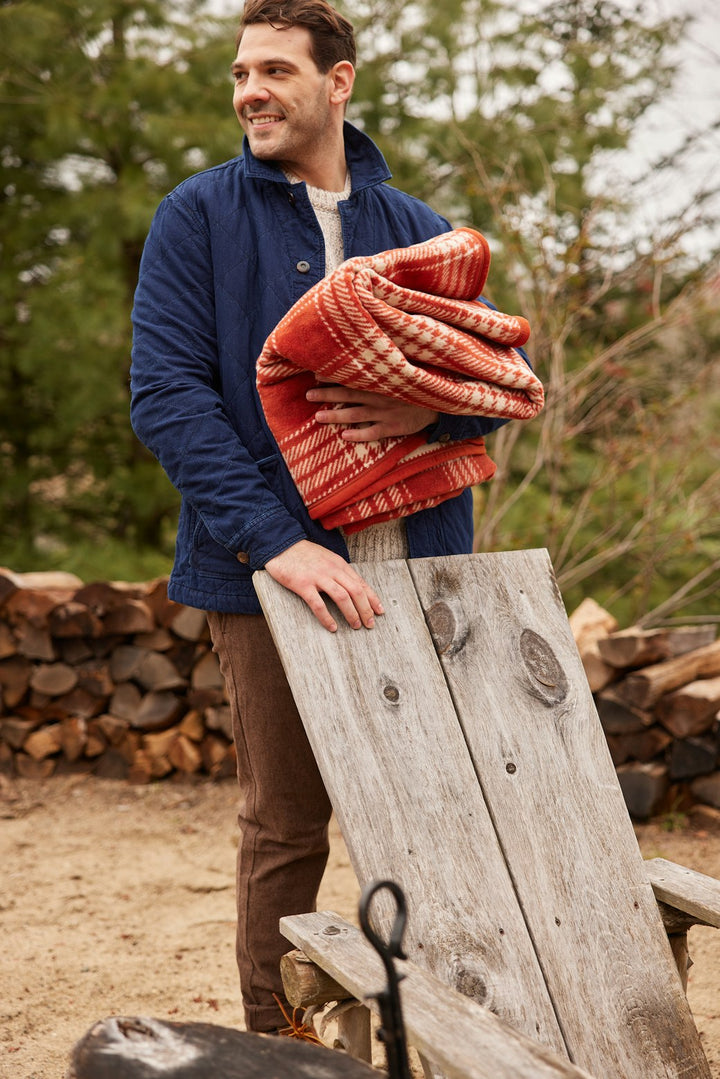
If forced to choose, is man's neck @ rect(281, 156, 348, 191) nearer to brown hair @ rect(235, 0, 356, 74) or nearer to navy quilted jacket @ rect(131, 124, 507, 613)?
navy quilted jacket @ rect(131, 124, 507, 613)

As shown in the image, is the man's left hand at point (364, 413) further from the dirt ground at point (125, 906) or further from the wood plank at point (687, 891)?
the dirt ground at point (125, 906)

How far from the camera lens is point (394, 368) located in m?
1.48

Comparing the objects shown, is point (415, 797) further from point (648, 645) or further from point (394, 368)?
point (648, 645)

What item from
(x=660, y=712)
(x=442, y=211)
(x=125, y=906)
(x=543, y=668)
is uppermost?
(x=442, y=211)

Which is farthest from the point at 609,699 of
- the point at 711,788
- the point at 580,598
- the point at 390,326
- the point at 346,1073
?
the point at 346,1073

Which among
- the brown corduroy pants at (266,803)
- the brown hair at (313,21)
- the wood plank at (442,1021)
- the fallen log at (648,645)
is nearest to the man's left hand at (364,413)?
the brown corduroy pants at (266,803)

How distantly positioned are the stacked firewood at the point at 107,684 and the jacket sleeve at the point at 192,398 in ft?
6.92

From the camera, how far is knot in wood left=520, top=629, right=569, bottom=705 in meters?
1.73

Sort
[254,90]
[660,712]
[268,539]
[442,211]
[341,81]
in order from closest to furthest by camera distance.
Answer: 1. [268,539]
2. [254,90]
3. [341,81]
4. [660,712]
5. [442,211]

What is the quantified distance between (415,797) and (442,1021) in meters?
0.44

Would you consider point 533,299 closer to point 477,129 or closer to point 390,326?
point 477,129

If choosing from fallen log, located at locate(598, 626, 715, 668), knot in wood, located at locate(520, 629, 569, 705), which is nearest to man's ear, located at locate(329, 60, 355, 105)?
knot in wood, located at locate(520, 629, 569, 705)

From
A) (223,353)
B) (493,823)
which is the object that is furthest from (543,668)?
(223,353)

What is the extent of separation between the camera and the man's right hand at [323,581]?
5.14 ft
